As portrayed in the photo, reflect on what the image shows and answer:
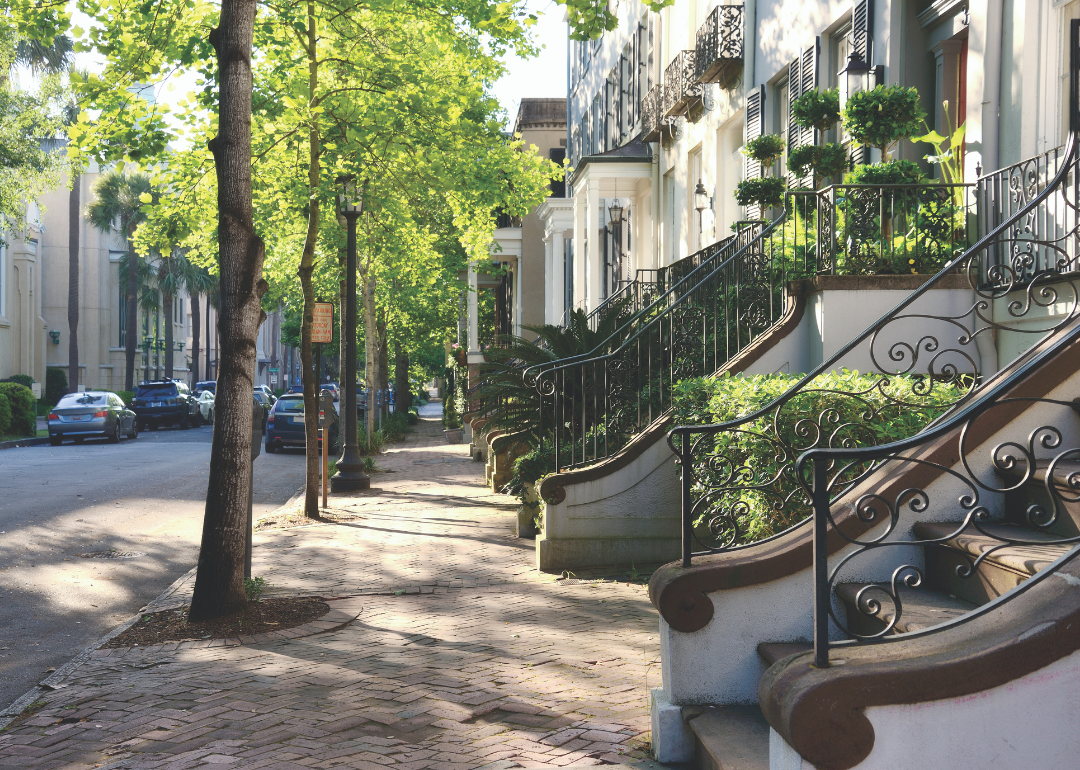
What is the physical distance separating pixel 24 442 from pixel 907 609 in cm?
2848

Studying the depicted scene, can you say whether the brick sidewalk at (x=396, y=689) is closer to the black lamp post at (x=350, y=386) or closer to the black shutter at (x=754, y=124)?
the black lamp post at (x=350, y=386)

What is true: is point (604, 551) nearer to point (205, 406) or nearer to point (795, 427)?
point (795, 427)

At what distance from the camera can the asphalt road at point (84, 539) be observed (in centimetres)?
738

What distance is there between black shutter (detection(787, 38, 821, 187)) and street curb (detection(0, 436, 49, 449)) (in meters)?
22.3

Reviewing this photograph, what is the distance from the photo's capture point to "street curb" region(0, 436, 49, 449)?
26.4 m

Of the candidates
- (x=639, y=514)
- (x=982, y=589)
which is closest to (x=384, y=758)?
(x=982, y=589)

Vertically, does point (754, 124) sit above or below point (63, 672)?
above

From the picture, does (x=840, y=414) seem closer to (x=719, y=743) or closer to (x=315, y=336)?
(x=719, y=743)

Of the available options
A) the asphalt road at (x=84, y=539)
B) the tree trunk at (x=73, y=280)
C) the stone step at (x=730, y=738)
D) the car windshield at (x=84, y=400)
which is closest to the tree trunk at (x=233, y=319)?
the asphalt road at (x=84, y=539)

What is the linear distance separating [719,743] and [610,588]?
4.20 meters

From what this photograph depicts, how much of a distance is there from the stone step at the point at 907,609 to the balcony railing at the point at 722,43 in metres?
11.5

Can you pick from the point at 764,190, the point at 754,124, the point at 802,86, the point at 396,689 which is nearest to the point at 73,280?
the point at 754,124

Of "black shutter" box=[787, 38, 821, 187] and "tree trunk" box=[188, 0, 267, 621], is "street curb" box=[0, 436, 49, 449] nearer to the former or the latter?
"tree trunk" box=[188, 0, 267, 621]

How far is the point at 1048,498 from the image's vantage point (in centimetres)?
446
